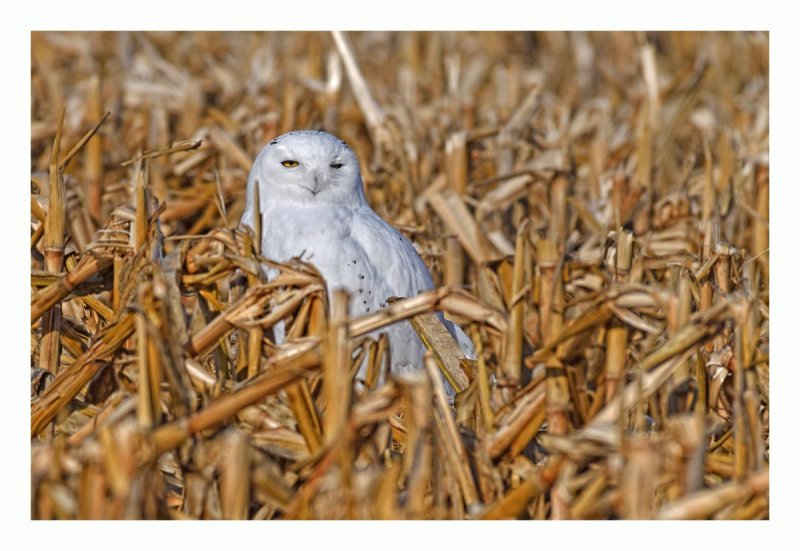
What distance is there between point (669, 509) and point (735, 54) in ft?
24.4

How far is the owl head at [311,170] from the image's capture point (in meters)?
5.25

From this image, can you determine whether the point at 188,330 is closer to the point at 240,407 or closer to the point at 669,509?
the point at 240,407

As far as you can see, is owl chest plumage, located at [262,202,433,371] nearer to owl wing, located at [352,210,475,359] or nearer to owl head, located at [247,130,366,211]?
owl wing, located at [352,210,475,359]

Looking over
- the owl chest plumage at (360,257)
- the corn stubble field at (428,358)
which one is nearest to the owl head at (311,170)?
the owl chest plumage at (360,257)

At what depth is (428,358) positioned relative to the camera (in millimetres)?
3311

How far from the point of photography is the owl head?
525 centimetres

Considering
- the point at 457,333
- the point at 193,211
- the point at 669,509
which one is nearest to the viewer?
the point at 669,509

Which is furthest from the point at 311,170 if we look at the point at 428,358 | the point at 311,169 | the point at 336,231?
the point at 428,358

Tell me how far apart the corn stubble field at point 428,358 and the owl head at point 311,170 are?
558 millimetres

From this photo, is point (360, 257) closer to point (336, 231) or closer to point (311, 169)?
point (336, 231)

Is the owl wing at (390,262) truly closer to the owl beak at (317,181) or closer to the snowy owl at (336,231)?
the snowy owl at (336,231)

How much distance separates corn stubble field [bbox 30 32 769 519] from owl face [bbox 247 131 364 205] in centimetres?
56

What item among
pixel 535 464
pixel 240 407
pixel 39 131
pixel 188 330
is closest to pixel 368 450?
pixel 240 407

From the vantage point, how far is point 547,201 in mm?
6746
